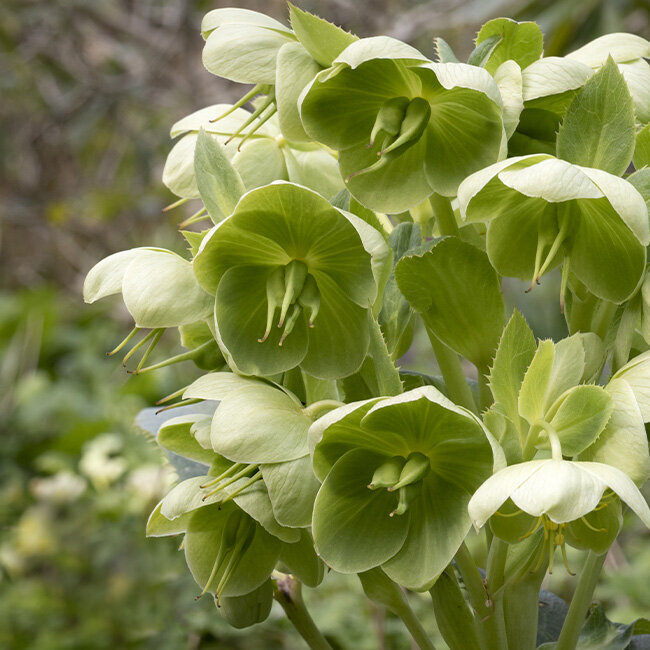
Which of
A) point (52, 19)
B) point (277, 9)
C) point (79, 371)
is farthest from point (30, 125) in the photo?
point (79, 371)

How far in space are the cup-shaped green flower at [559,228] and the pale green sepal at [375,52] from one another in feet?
0.23

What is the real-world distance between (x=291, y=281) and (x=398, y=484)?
0.12 meters

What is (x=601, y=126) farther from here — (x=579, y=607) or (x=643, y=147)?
(x=579, y=607)

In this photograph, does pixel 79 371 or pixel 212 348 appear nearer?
pixel 212 348

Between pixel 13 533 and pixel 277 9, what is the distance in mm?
2717

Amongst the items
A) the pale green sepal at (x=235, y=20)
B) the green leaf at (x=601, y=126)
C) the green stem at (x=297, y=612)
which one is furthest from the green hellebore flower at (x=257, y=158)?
the green stem at (x=297, y=612)

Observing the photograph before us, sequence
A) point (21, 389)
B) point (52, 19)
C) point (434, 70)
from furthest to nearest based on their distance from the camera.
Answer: point (52, 19) < point (21, 389) < point (434, 70)

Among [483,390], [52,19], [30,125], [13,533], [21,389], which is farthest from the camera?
[30,125]

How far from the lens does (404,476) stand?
403mm

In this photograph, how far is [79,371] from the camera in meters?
2.99

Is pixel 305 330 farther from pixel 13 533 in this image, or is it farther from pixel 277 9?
pixel 277 9

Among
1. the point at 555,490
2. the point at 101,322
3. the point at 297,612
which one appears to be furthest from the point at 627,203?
the point at 101,322

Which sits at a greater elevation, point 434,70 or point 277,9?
point 434,70

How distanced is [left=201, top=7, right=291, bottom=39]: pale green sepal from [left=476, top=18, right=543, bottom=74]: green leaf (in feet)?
0.40
